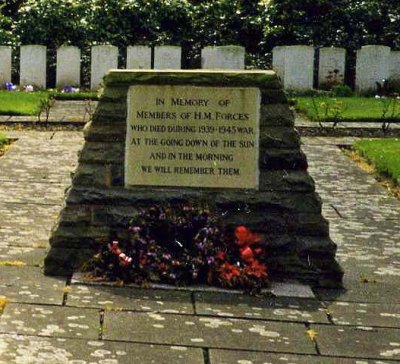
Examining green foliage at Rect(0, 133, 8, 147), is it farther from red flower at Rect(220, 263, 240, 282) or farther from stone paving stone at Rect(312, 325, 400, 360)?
stone paving stone at Rect(312, 325, 400, 360)

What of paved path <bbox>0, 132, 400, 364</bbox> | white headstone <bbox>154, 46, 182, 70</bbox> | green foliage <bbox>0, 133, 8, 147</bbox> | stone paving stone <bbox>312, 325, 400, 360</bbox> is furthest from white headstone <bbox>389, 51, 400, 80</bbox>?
stone paving stone <bbox>312, 325, 400, 360</bbox>

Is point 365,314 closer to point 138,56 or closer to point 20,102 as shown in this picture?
point 20,102

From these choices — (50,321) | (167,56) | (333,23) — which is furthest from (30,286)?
(333,23)

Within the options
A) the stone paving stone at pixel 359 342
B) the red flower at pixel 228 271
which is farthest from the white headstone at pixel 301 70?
the stone paving stone at pixel 359 342

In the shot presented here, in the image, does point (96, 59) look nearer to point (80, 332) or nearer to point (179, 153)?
point (179, 153)

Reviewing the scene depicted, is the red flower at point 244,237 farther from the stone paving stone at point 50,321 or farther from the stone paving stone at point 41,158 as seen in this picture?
the stone paving stone at point 41,158

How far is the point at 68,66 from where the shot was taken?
2080 centimetres

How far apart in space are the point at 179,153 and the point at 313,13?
57.6 feet

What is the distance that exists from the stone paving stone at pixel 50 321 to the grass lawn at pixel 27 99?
1036 cm

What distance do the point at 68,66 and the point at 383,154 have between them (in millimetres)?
10037

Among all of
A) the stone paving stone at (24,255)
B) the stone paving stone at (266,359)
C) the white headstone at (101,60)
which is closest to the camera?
the stone paving stone at (266,359)

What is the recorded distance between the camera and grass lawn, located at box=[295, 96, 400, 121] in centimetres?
1603

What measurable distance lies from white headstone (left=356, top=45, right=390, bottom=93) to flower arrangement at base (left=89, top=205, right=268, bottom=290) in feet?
48.1

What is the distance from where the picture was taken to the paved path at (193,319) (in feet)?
16.1
